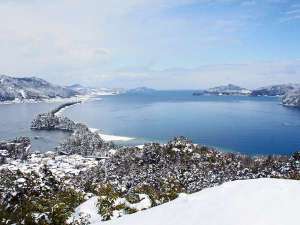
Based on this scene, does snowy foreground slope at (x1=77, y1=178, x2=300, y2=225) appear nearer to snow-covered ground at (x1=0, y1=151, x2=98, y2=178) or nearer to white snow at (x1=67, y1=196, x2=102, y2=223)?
white snow at (x1=67, y1=196, x2=102, y2=223)

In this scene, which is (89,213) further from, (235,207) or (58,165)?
(58,165)

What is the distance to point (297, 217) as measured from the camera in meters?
17.9

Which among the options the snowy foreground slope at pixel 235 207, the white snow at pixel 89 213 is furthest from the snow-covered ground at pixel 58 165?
the snowy foreground slope at pixel 235 207

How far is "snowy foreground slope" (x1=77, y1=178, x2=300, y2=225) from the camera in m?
18.0

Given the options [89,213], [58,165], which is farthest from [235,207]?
[58,165]

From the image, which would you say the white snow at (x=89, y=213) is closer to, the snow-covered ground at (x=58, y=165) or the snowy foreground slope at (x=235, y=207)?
the snowy foreground slope at (x=235, y=207)

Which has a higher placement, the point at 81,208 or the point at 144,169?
the point at 81,208

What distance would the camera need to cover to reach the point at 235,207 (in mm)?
18875

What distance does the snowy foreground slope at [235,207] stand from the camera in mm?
18000

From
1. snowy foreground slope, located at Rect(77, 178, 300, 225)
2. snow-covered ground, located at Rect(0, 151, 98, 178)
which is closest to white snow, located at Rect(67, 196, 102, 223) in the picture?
snowy foreground slope, located at Rect(77, 178, 300, 225)

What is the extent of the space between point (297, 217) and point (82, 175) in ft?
484

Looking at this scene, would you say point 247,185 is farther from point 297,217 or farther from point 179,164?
point 179,164

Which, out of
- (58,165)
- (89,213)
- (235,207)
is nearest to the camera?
(235,207)

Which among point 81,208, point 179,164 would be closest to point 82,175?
point 179,164
